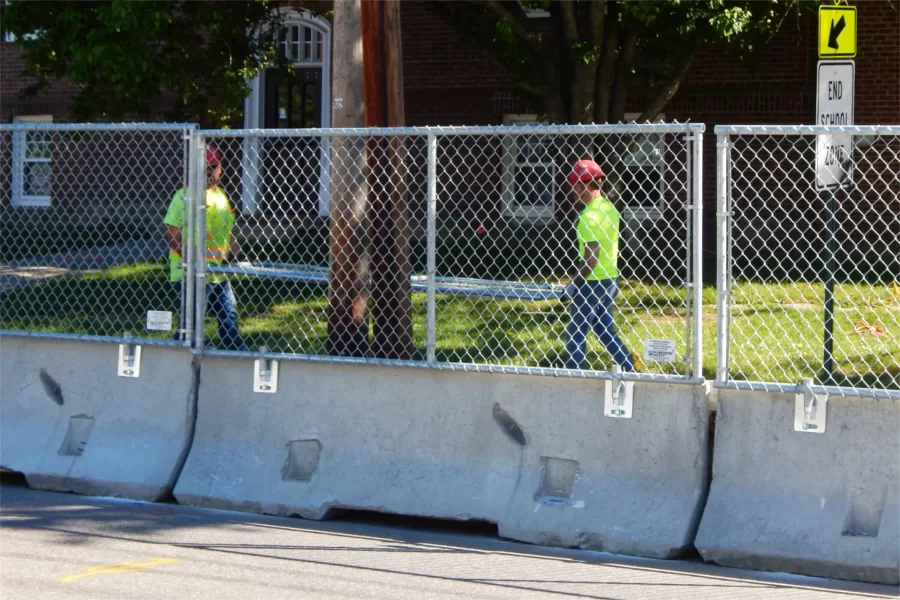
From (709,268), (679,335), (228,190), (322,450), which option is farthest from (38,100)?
(322,450)

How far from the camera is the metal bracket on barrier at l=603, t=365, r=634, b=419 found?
20.4ft

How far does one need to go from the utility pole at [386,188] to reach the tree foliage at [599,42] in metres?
5.47

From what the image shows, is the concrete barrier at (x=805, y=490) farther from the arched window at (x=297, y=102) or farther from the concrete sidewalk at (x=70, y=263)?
the arched window at (x=297, y=102)

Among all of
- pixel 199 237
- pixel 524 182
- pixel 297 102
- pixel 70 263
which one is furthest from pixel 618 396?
pixel 297 102

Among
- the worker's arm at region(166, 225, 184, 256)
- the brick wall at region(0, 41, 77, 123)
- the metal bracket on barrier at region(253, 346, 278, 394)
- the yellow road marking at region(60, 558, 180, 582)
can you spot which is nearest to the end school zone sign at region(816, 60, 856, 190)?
the metal bracket on barrier at region(253, 346, 278, 394)

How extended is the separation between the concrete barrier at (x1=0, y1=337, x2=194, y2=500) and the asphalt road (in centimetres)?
39

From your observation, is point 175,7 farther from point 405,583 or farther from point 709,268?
point 405,583

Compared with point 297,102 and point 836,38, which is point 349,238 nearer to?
point 836,38

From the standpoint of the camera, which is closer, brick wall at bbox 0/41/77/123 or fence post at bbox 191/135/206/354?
fence post at bbox 191/135/206/354

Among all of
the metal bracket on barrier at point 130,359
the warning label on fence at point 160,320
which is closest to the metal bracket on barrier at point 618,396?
the warning label on fence at point 160,320

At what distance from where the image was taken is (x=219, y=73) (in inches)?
603

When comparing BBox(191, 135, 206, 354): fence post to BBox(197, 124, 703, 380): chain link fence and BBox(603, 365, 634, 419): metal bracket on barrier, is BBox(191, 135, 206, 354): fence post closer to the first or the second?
BBox(197, 124, 703, 380): chain link fence

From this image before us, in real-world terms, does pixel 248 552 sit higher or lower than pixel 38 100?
lower

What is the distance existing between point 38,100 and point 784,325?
1648cm
